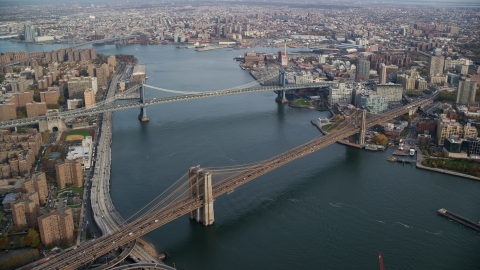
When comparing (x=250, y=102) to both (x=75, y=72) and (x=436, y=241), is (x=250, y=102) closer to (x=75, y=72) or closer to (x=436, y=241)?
(x=75, y=72)

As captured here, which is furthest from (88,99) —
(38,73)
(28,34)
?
(28,34)

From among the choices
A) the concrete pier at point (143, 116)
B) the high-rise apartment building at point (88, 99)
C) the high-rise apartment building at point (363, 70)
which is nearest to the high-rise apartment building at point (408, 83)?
the high-rise apartment building at point (363, 70)

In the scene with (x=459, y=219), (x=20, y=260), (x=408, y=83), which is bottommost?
(x=459, y=219)

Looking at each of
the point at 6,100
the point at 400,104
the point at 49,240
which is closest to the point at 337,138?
the point at 400,104

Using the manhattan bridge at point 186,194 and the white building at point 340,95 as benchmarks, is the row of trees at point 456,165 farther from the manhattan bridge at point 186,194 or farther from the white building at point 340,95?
the white building at point 340,95

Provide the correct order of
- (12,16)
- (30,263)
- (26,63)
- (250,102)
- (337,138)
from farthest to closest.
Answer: (12,16) < (26,63) < (250,102) < (337,138) < (30,263)

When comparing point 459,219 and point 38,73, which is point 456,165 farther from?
point 38,73
